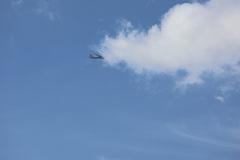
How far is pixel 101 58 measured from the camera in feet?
320

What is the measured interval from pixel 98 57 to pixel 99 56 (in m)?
0.84

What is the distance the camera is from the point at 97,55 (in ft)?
319

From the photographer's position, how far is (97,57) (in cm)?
9706

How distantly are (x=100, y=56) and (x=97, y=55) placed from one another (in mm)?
1633

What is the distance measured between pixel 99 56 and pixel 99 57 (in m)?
0.49

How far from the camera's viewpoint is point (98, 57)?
3834 inches

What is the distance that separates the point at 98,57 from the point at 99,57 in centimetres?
52

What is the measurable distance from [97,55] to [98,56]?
0.63m

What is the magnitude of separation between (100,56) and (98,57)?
132 cm

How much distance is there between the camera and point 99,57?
97.8 metres

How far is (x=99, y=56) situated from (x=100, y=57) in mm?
570

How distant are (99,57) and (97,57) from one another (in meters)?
1.00

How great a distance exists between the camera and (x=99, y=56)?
322 ft
